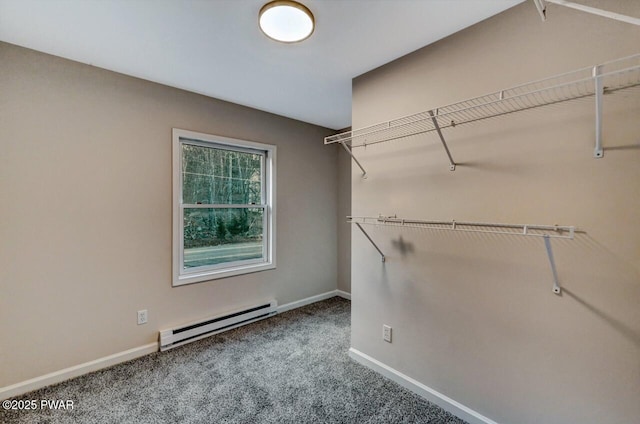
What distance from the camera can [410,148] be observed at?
1.96 meters

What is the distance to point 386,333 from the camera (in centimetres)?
212

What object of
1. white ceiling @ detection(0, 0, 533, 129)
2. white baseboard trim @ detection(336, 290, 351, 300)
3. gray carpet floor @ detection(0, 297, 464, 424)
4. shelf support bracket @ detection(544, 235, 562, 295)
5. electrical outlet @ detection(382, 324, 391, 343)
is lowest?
gray carpet floor @ detection(0, 297, 464, 424)

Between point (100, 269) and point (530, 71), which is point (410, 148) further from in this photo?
point (100, 269)

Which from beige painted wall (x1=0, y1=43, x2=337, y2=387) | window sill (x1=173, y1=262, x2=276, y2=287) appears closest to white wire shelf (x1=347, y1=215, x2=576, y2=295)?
window sill (x1=173, y1=262, x2=276, y2=287)

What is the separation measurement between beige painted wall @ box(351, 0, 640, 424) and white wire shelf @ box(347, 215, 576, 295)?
0.16 ft

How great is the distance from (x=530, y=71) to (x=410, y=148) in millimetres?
748

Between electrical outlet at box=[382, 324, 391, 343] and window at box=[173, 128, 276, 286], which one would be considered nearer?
electrical outlet at box=[382, 324, 391, 343]

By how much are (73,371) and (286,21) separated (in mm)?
2886

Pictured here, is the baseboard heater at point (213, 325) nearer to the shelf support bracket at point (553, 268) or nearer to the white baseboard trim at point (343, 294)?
the white baseboard trim at point (343, 294)

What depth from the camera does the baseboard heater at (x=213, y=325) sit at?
8.24 feet

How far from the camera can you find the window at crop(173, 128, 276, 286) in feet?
8.84

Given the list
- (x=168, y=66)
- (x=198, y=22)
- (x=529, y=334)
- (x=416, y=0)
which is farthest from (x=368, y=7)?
(x=529, y=334)

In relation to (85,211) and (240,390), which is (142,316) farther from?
(240,390)

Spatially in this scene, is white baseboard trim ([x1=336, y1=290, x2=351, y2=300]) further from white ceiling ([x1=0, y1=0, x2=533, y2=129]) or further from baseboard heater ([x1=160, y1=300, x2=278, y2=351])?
white ceiling ([x1=0, y1=0, x2=533, y2=129])
